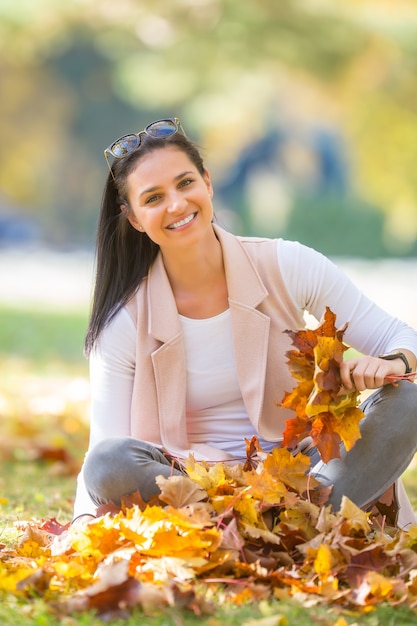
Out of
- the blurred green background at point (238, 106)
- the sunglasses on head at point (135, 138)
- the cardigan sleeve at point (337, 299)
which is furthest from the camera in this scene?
the blurred green background at point (238, 106)

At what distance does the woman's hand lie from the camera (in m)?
2.65

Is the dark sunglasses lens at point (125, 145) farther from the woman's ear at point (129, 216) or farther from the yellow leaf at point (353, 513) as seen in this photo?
the yellow leaf at point (353, 513)

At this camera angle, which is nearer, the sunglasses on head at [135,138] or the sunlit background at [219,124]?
the sunglasses on head at [135,138]

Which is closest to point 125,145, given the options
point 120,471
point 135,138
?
point 135,138

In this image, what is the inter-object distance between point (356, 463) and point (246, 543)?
15.8 inches

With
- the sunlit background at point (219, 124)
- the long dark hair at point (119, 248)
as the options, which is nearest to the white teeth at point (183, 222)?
→ the long dark hair at point (119, 248)

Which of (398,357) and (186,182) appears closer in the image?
(398,357)

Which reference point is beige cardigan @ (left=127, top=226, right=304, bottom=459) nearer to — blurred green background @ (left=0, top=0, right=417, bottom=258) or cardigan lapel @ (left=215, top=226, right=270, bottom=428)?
cardigan lapel @ (left=215, top=226, right=270, bottom=428)

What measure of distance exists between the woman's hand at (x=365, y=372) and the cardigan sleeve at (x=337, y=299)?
0.80ft

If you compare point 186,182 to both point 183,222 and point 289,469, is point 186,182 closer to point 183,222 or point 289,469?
point 183,222

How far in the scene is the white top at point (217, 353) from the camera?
10.1ft

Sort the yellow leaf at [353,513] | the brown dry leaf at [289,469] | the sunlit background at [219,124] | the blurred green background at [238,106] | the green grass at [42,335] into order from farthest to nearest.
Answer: the blurred green background at [238,106] < the sunlit background at [219,124] < the green grass at [42,335] < the brown dry leaf at [289,469] < the yellow leaf at [353,513]

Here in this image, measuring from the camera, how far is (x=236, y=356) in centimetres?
307

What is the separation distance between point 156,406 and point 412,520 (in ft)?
2.71
